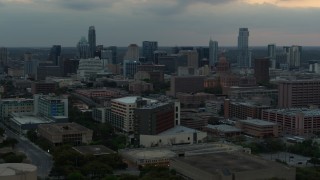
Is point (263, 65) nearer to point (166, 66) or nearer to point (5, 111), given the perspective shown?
point (166, 66)

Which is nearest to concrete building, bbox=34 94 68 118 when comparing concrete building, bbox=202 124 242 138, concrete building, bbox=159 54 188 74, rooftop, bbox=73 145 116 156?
concrete building, bbox=202 124 242 138

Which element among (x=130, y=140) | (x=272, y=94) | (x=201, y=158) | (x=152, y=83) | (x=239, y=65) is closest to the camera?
(x=201, y=158)

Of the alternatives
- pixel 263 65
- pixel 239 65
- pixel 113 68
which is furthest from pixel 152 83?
pixel 239 65

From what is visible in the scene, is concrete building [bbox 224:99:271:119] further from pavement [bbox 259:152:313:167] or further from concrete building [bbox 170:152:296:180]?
concrete building [bbox 170:152:296:180]

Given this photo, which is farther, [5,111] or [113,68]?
[113,68]

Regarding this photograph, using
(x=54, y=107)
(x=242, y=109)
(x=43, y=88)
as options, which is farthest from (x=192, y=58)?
(x=54, y=107)

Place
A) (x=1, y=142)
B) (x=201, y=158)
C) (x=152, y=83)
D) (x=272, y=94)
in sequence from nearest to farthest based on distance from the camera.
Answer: (x=201, y=158), (x=1, y=142), (x=272, y=94), (x=152, y=83)

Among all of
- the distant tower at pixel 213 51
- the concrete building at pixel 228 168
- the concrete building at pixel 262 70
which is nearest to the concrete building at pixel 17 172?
the concrete building at pixel 228 168

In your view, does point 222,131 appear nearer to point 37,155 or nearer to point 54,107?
point 54,107
